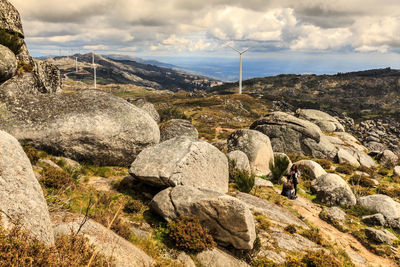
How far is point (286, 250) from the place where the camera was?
11.0 metres

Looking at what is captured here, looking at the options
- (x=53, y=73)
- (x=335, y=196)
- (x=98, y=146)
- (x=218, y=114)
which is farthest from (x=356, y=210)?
(x=218, y=114)

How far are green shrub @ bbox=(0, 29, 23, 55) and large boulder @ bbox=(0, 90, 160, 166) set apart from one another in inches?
208

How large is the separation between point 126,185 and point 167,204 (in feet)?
13.7

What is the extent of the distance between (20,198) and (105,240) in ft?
8.87

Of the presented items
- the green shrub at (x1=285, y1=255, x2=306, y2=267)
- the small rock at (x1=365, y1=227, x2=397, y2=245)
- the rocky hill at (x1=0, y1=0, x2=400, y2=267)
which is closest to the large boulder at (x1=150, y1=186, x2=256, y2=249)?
the rocky hill at (x1=0, y1=0, x2=400, y2=267)

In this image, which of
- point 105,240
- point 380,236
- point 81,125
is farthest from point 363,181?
point 81,125

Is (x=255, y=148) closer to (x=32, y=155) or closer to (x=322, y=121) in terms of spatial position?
(x=32, y=155)

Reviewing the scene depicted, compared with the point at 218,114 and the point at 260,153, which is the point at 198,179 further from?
the point at 218,114

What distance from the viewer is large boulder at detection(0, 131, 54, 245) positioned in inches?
225

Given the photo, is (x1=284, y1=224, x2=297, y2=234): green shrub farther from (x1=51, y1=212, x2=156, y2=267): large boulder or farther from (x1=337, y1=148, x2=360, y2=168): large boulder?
(x1=337, y1=148, x2=360, y2=168): large boulder

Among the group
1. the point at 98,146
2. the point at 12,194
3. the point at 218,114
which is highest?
the point at 12,194

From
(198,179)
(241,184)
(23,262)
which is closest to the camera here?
(23,262)

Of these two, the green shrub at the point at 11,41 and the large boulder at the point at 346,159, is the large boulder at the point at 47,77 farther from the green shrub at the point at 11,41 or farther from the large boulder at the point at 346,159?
the large boulder at the point at 346,159

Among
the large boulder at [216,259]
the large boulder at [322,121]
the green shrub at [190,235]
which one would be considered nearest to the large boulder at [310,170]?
the large boulder at [216,259]
